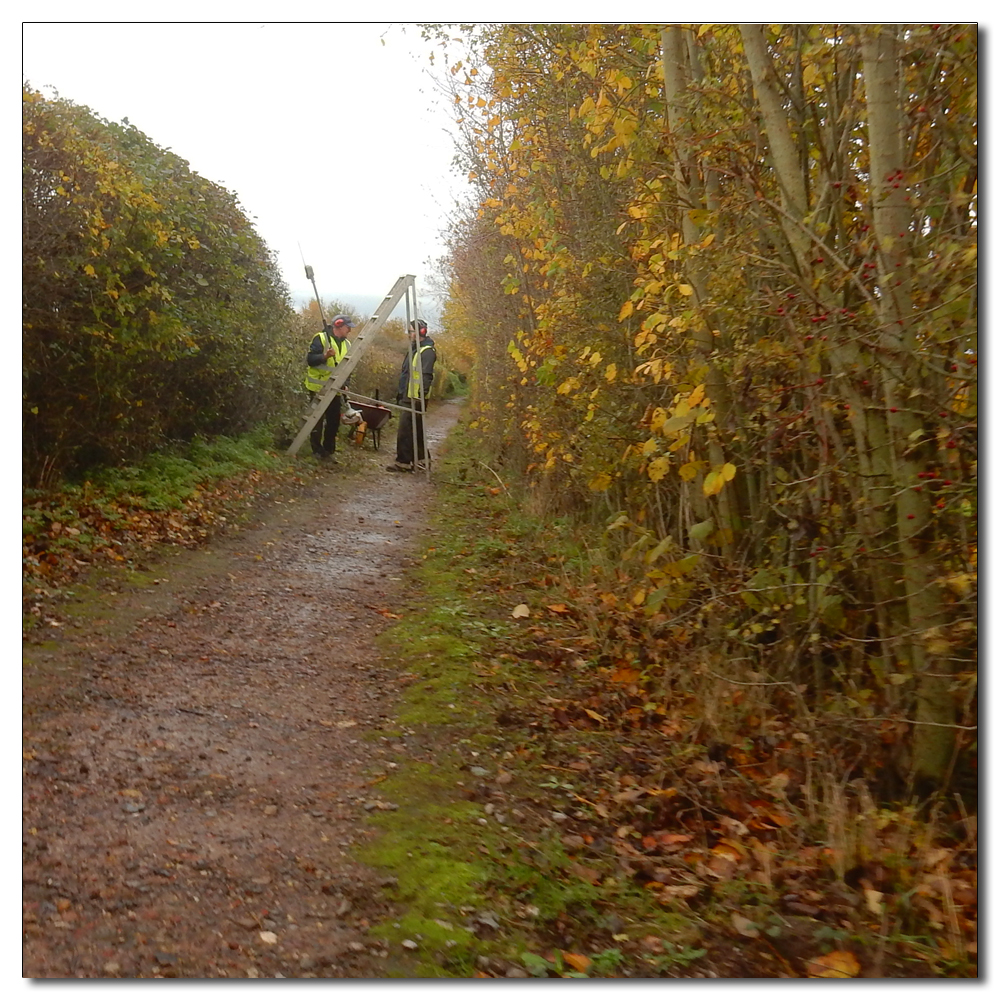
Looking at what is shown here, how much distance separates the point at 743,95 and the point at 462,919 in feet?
12.9

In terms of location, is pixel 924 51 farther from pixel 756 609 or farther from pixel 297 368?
pixel 297 368

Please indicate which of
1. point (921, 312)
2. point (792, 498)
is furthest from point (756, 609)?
point (921, 312)

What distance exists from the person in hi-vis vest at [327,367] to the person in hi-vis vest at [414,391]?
0.97 metres

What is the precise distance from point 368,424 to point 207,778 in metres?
11.2

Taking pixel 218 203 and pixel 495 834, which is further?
pixel 218 203

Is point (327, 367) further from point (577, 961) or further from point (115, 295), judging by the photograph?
point (577, 961)

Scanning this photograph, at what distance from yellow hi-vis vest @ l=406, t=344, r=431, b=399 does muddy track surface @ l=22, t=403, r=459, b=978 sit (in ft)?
19.9

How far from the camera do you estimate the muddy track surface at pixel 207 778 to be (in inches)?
103

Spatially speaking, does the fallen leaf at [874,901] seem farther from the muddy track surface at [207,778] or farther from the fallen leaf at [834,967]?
the muddy track surface at [207,778]

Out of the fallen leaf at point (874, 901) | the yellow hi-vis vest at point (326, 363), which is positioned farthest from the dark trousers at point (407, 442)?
the fallen leaf at point (874, 901)

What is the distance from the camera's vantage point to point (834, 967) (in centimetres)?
273

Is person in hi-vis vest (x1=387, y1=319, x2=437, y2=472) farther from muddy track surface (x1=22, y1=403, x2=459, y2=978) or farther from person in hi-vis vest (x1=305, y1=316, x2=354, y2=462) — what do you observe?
muddy track surface (x1=22, y1=403, x2=459, y2=978)

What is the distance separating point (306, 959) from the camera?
2586 mm

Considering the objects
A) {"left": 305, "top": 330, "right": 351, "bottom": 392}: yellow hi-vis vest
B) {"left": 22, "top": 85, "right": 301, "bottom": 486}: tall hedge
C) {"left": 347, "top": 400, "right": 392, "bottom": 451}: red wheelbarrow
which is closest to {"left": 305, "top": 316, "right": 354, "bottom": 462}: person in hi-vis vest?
{"left": 305, "top": 330, "right": 351, "bottom": 392}: yellow hi-vis vest
